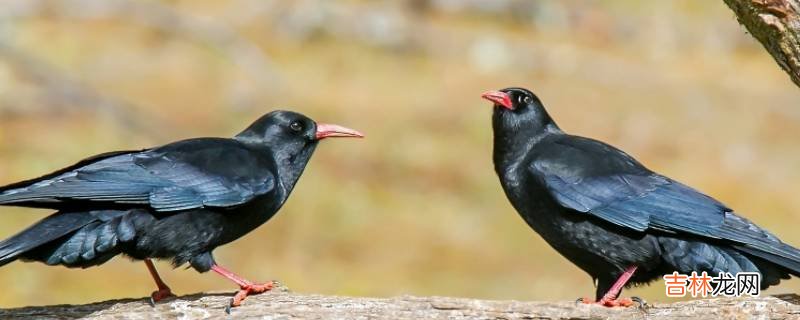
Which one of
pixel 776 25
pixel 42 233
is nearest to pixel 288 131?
pixel 42 233

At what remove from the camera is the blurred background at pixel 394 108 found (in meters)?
17.0

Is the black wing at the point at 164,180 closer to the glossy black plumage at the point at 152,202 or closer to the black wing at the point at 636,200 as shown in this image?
the glossy black plumage at the point at 152,202

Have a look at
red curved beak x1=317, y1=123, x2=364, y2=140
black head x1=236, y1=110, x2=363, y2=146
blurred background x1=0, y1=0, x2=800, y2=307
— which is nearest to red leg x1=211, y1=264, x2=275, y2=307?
black head x1=236, y1=110, x2=363, y2=146

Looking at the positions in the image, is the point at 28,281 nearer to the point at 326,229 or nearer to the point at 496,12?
the point at 326,229

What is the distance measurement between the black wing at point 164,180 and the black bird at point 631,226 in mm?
1725

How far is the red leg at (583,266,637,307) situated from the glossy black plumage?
6.83 ft

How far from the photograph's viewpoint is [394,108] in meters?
22.7

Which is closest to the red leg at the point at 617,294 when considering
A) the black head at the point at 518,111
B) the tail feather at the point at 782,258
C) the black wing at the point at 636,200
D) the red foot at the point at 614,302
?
the red foot at the point at 614,302

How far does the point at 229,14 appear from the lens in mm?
26547

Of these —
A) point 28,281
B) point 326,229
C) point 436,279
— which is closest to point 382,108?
point 326,229

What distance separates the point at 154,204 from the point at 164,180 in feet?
0.69

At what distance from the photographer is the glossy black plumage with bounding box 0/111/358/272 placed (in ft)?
25.8

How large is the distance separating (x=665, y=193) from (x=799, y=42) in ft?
4.42

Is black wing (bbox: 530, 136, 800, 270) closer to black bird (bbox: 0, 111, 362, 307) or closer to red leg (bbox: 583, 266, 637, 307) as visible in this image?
red leg (bbox: 583, 266, 637, 307)
